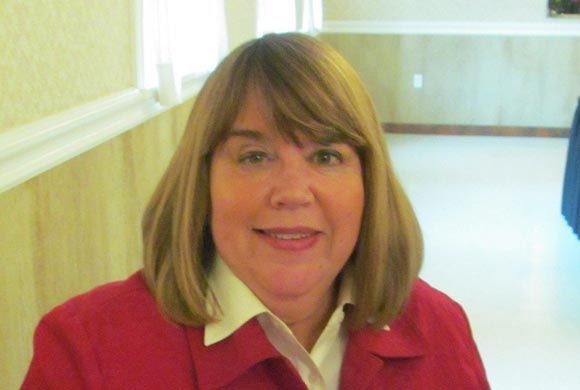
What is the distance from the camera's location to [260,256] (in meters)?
1.13

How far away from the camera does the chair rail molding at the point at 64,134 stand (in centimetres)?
160

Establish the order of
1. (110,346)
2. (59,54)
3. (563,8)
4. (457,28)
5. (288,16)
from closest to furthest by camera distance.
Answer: (110,346)
(59,54)
(288,16)
(563,8)
(457,28)

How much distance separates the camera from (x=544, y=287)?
3.93 m

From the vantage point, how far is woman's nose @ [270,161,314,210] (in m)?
1.09

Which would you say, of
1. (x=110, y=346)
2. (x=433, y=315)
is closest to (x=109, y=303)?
(x=110, y=346)

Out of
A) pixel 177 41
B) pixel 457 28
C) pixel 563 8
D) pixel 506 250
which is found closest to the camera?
pixel 177 41

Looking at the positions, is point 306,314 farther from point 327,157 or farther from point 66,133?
point 66,133

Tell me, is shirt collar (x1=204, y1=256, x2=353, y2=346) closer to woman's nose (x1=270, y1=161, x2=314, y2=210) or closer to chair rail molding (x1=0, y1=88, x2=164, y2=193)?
woman's nose (x1=270, y1=161, x2=314, y2=210)

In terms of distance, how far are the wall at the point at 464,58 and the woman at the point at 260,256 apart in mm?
6800

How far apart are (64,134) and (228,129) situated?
2.95 ft

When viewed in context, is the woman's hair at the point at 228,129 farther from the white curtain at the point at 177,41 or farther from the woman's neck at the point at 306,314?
the white curtain at the point at 177,41

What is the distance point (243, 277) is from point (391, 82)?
6.92 meters

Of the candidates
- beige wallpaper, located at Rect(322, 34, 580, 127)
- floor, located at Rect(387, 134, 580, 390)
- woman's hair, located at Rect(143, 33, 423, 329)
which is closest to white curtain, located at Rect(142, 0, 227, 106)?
floor, located at Rect(387, 134, 580, 390)

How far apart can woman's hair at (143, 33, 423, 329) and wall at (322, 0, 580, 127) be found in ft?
22.3
